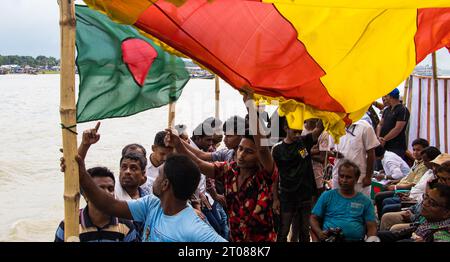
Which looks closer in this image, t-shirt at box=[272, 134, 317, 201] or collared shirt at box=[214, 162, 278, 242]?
collared shirt at box=[214, 162, 278, 242]

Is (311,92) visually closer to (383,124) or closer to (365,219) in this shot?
(365,219)

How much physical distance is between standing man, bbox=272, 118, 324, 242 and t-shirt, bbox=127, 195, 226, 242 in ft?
7.64

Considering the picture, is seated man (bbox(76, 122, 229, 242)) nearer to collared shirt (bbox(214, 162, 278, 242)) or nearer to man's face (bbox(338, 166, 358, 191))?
collared shirt (bbox(214, 162, 278, 242))

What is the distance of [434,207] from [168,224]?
2.09 metres

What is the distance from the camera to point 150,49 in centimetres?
411

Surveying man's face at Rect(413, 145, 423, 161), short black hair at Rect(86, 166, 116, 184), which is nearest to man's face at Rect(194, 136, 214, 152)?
short black hair at Rect(86, 166, 116, 184)

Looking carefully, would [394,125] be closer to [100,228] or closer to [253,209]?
[253,209]

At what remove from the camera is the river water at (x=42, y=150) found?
10203mm

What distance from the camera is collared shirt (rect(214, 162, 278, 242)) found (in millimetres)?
3650

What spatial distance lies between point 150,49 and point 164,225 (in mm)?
1805

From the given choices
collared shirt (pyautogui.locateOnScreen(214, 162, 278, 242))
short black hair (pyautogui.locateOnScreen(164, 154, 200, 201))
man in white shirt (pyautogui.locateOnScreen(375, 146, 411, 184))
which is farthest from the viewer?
man in white shirt (pyautogui.locateOnScreen(375, 146, 411, 184))

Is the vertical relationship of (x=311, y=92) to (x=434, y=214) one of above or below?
above

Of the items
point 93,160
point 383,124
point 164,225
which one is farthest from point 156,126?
point 164,225

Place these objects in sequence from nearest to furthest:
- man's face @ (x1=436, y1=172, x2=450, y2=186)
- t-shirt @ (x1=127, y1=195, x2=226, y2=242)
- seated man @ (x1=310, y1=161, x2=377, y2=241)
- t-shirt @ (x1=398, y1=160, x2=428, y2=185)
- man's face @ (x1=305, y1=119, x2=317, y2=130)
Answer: t-shirt @ (x1=127, y1=195, x2=226, y2=242) → man's face @ (x1=436, y1=172, x2=450, y2=186) → seated man @ (x1=310, y1=161, x2=377, y2=241) → man's face @ (x1=305, y1=119, x2=317, y2=130) → t-shirt @ (x1=398, y1=160, x2=428, y2=185)
